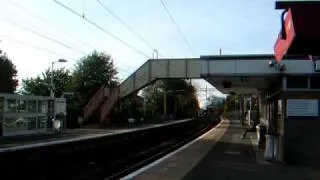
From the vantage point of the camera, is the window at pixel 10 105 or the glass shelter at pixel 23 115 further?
the window at pixel 10 105

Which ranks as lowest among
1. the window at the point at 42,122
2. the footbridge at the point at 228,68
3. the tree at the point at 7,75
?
the window at the point at 42,122

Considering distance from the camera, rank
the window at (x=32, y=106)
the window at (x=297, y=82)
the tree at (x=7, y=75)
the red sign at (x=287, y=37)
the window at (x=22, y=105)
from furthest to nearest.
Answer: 1. the tree at (x=7, y=75)
2. the window at (x=32, y=106)
3. the window at (x=22, y=105)
4. the window at (x=297, y=82)
5. the red sign at (x=287, y=37)

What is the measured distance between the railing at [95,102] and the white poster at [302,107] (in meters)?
39.1

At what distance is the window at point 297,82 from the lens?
70.2 feet

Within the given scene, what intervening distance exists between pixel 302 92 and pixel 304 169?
11.5ft

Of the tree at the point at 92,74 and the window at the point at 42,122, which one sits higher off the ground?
the tree at the point at 92,74

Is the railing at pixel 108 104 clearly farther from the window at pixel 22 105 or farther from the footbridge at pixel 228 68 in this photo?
the footbridge at pixel 228 68

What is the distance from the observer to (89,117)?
2484 inches

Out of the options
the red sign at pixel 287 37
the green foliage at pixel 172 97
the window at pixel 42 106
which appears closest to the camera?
the red sign at pixel 287 37

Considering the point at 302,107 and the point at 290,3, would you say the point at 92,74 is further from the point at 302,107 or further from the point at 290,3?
the point at 290,3

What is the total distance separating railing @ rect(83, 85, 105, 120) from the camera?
195 feet

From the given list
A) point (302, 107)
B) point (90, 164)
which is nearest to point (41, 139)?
point (90, 164)

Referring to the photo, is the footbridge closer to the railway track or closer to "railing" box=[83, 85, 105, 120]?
the railway track

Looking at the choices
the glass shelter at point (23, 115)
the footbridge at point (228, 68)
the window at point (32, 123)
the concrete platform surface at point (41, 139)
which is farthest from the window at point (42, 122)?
the footbridge at point (228, 68)
